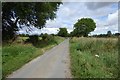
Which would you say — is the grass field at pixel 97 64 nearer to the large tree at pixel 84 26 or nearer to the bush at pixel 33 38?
the bush at pixel 33 38

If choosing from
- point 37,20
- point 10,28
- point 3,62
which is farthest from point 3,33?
point 3,62

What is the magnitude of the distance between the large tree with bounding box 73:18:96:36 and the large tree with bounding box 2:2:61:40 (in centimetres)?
5585

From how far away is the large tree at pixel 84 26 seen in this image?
9269 cm

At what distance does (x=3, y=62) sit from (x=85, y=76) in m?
6.93

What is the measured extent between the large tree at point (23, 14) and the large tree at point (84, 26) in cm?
5585

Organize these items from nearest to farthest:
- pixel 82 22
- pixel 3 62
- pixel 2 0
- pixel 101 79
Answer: pixel 101 79 → pixel 3 62 → pixel 2 0 → pixel 82 22

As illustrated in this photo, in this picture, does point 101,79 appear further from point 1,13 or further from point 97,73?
point 1,13

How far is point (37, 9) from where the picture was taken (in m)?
33.5

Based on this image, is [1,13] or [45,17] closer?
[1,13]

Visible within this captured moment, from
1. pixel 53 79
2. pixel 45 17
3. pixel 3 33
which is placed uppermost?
pixel 45 17

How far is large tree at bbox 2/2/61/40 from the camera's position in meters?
31.0

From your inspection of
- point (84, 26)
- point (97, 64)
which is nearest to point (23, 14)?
point (97, 64)

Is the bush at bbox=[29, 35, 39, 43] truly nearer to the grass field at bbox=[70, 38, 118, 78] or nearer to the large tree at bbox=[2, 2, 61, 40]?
the large tree at bbox=[2, 2, 61, 40]

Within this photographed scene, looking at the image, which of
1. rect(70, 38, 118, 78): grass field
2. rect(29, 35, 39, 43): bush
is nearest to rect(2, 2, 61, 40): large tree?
rect(29, 35, 39, 43): bush
